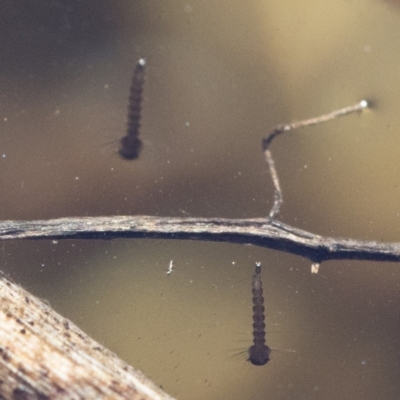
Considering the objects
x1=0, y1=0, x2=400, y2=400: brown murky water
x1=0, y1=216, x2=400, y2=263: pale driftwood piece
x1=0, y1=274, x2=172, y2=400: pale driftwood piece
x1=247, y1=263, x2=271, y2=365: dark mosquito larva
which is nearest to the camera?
x1=0, y1=274, x2=172, y2=400: pale driftwood piece

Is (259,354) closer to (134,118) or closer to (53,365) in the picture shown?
(53,365)

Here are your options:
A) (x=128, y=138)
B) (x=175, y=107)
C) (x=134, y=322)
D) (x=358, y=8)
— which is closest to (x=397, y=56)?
(x=358, y=8)

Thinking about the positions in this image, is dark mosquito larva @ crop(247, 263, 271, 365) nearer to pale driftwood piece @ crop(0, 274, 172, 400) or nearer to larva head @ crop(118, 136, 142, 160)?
pale driftwood piece @ crop(0, 274, 172, 400)

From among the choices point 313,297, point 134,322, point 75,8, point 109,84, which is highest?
point 75,8

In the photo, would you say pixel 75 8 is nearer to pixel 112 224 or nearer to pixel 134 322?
pixel 112 224

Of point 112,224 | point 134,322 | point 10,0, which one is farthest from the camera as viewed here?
point 10,0

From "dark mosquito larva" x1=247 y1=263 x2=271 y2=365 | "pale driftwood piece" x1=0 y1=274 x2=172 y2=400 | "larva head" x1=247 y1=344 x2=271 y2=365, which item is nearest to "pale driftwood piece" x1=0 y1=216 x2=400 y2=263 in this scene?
"dark mosquito larva" x1=247 y1=263 x2=271 y2=365

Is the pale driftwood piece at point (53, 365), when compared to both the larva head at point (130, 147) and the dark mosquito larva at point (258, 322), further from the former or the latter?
the larva head at point (130, 147)

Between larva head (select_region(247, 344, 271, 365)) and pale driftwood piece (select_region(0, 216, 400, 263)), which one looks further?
larva head (select_region(247, 344, 271, 365))
